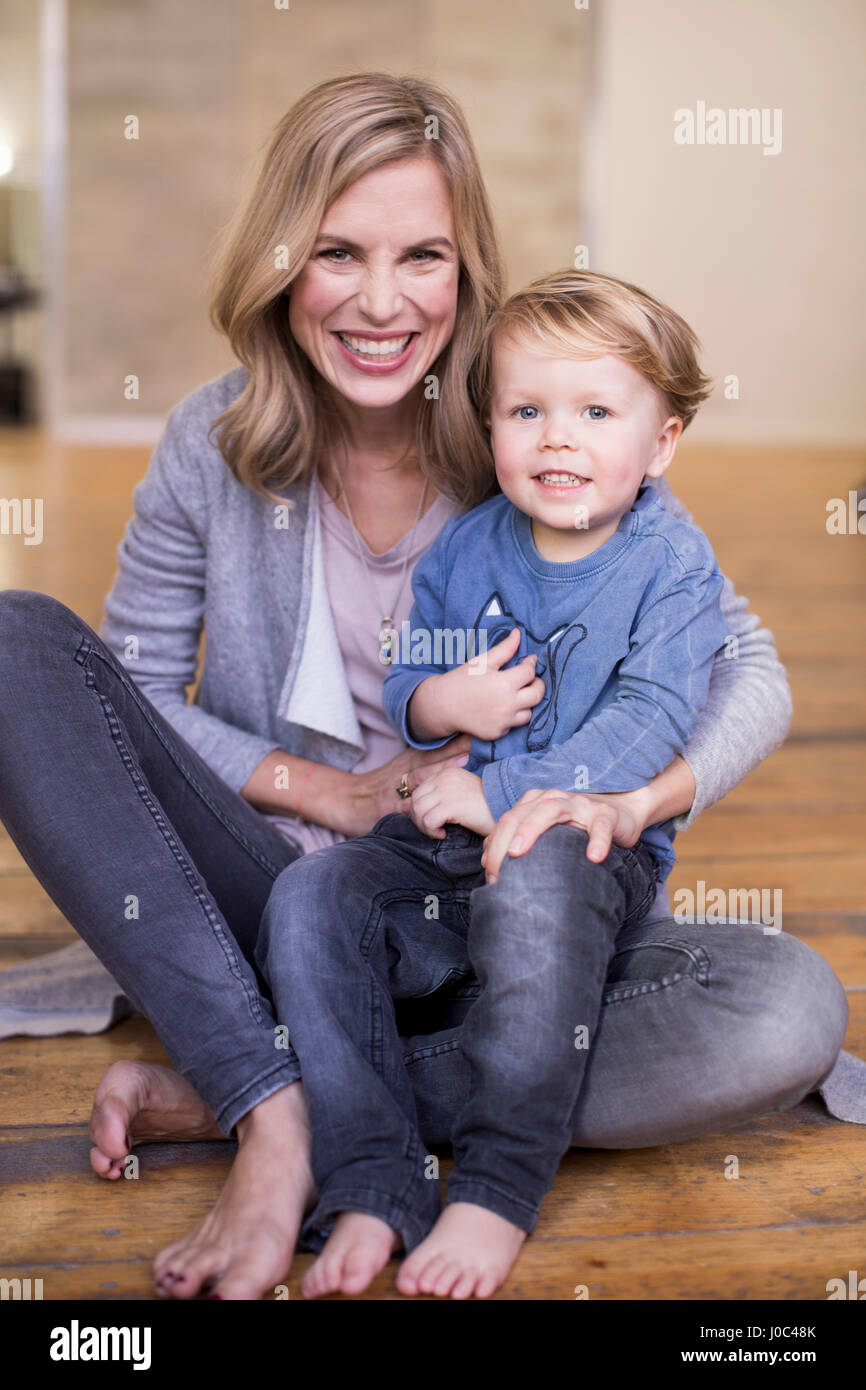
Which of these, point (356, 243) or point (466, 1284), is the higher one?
Answer: point (356, 243)

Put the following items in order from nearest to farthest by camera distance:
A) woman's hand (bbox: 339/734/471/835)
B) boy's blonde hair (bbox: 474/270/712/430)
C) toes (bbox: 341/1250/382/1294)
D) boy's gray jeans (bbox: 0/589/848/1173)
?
toes (bbox: 341/1250/382/1294), boy's gray jeans (bbox: 0/589/848/1173), boy's blonde hair (bbox: 474/270/712/430), woman's hand (bbox: 339/734/471/835)

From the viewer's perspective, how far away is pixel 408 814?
50.2 inches

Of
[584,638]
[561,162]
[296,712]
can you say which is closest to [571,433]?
[584,638]

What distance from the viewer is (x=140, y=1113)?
3.92 ft

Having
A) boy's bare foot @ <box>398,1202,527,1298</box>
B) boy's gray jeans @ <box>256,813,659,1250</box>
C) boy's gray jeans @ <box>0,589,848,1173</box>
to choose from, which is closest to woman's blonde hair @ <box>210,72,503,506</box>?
boy's gray jeans @ <box>0,589,848,1173</box>

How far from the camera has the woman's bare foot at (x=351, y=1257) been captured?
96 centimetres

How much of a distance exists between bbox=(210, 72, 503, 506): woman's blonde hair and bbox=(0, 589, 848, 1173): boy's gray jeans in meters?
0.36

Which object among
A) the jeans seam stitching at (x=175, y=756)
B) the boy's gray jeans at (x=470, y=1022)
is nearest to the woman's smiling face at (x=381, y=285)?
the jeans seam stitching at (x=175, y=756)

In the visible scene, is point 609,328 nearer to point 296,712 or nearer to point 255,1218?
point 296,712

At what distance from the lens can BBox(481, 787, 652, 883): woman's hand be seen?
111 centimetres

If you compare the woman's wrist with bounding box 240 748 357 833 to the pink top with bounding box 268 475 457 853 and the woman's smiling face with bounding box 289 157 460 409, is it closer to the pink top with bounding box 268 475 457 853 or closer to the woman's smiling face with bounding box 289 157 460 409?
the pink top with bounding box 268 475 457 853

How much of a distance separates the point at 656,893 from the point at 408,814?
24 cm

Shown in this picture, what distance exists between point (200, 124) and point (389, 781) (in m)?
7.25
